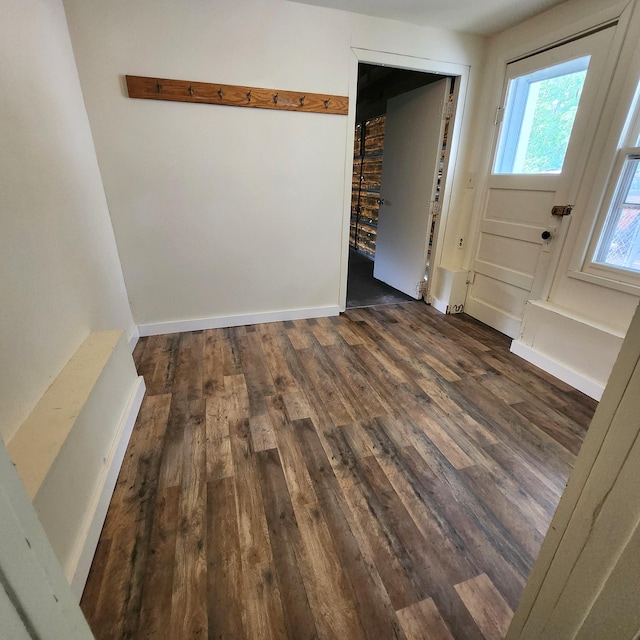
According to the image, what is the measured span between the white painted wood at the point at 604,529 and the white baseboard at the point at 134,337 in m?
2.70

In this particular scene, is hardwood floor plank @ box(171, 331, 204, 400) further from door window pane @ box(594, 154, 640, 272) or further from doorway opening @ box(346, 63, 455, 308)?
door window pane @ box(594, 154, 640, 272)

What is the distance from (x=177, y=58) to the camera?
2.29 meters

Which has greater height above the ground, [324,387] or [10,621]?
[10,621]

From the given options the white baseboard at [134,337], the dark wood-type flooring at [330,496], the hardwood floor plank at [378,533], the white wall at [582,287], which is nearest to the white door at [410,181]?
the white wall at [582,287]

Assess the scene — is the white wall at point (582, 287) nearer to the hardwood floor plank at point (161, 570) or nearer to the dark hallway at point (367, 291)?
the dark hallway at point (367, 291)

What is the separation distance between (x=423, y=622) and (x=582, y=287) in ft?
7.64

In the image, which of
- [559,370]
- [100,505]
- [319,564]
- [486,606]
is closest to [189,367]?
[100,505]

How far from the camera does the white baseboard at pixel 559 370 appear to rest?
216 cm

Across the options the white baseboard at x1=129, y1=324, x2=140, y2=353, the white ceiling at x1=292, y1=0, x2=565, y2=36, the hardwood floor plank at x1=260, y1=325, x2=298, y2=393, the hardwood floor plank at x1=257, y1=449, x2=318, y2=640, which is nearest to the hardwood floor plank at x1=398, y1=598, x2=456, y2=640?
the hardwood floor plank at x1=257, y1=449, x2=318, y2=640

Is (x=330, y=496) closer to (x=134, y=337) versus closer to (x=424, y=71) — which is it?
(x=134, y=337)

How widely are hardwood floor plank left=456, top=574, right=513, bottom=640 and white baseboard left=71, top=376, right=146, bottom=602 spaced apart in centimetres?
121

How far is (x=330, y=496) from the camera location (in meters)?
1.43

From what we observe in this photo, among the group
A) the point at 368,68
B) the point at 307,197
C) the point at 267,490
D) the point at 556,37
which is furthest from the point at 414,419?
the point at 368,68

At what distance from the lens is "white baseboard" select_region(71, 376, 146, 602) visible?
1.07 m
